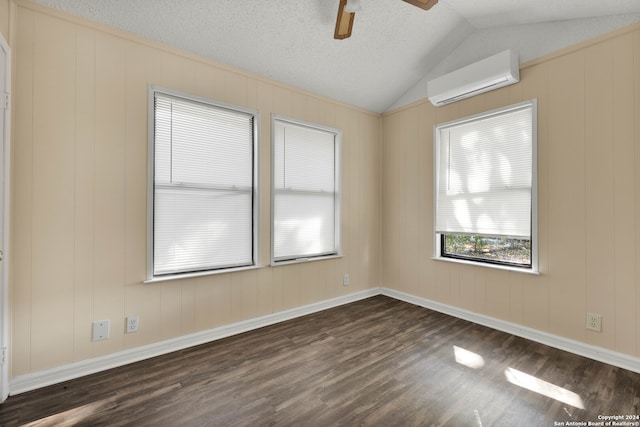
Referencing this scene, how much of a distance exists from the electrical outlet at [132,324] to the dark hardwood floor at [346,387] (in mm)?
261

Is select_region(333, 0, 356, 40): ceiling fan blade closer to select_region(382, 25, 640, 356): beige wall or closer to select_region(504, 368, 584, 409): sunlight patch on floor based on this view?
select_region(382, 25, 640, 356): beige wall

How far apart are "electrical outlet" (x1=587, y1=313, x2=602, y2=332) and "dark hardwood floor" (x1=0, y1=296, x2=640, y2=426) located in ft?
0.85

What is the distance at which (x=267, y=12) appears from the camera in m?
2.47

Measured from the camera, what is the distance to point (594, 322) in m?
2.42

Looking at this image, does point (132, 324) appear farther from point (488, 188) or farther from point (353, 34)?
point (488, 188)

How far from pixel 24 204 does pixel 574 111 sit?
4199 mm

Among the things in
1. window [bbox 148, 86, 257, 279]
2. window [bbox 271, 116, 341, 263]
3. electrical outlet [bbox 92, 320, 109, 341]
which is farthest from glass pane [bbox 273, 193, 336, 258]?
electrical outlet [bbox 92, 320, 109, 341]

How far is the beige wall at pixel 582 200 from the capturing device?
2262 mm

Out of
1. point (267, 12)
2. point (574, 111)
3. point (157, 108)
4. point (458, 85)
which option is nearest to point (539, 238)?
point (574, 111)

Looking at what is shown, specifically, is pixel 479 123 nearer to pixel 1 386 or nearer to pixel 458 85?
pixel 458 85

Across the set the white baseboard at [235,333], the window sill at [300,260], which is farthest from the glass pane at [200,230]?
the white baseboard at [235,333]

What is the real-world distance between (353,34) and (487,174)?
1937 mm

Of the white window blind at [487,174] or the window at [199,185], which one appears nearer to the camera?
the window at [199,185]

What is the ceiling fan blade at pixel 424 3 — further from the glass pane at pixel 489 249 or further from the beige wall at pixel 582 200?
the glass pane at pixel 489 249
